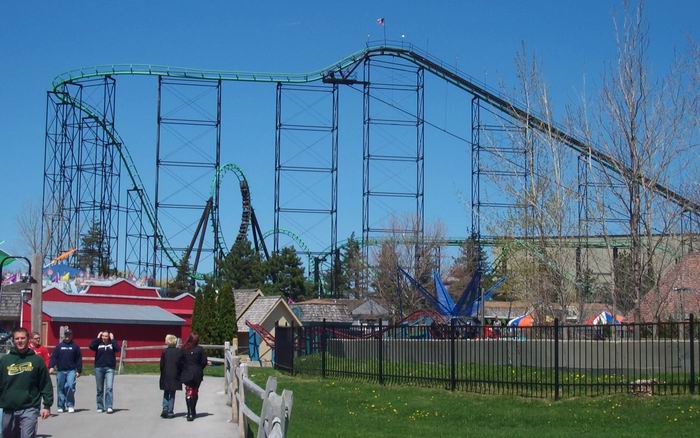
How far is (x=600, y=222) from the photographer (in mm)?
24922

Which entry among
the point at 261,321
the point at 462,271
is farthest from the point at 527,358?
the point at 462,271

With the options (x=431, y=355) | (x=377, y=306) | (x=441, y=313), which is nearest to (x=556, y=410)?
(x=431, y=355)

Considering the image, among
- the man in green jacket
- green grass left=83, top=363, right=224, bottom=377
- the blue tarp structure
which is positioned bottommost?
green grass left=83, top=363, right=224, bottom=377

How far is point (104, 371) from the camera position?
16453 mm

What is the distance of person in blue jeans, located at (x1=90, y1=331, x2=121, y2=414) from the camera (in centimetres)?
1647

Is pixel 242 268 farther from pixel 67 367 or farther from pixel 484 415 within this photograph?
pixel 484 415

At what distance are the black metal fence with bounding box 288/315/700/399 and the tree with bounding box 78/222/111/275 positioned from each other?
115ft

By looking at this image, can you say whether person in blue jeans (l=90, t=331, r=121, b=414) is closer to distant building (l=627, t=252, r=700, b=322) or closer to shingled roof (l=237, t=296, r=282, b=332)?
distant building (l=627, t=252, r=700, b=322)

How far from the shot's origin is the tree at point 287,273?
64125 mm

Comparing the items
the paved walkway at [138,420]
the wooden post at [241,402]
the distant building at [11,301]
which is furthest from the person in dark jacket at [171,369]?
the distant building at [11,301]

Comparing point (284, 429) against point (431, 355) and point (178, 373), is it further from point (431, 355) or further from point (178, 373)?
point (431, 355)

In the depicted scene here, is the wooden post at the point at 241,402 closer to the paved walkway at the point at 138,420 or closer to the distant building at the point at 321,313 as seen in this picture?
Result: the paved walkway at the point at 138,420

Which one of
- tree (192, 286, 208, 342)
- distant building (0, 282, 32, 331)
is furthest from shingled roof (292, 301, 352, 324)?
distant building (0, 282, 32, 331)

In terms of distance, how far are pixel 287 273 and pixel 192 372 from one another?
1984 inches
